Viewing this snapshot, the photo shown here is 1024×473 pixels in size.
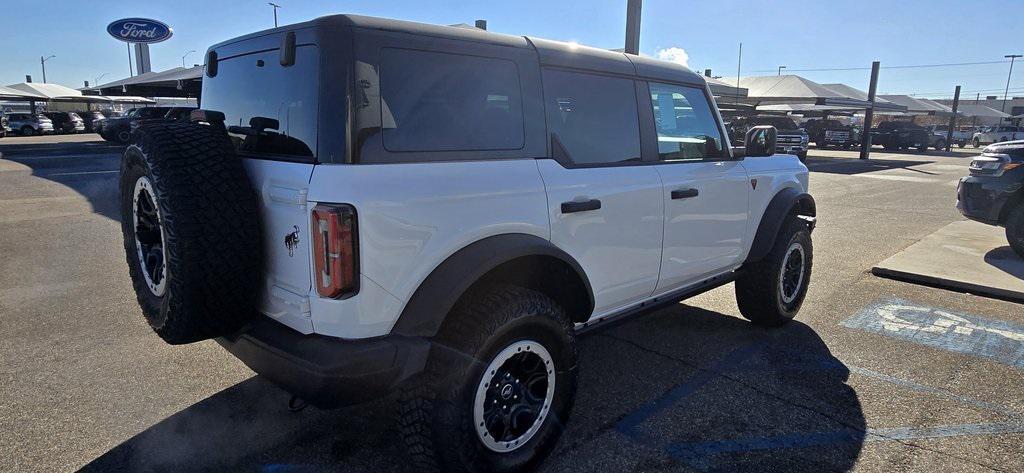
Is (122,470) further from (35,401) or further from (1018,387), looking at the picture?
(1018,387)

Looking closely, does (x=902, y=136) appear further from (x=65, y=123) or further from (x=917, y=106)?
(x=65, y=123)

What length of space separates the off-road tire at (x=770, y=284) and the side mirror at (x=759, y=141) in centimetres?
62

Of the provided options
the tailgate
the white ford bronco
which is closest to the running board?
the white ford bronco

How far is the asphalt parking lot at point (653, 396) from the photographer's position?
9.26 ft

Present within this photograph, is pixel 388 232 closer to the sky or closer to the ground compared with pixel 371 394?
closer to the sky

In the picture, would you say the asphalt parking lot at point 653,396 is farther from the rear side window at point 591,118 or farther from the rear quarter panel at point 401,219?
the rear side window at point 591,118

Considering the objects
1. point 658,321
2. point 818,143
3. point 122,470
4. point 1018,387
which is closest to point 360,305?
point 122,470

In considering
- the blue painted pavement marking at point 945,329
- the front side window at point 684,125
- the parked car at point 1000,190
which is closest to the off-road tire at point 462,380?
the front side window at point 684,125

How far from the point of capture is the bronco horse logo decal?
7.21 feet

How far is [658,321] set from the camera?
471 cm

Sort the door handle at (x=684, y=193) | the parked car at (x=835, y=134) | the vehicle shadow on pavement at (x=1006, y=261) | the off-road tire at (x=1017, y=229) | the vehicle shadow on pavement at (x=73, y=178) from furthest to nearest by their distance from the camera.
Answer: the parked car at (x=835, y=134), the vehicle shadow on pavement at (x=73, y=178), the off-road tire at (x=1017, y=229), the vehicle shadow on pavement at (x=1006, y=261), the door handle at (x=684, y=193)

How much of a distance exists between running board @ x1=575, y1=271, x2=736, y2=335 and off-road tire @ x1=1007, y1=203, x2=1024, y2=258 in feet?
15.2

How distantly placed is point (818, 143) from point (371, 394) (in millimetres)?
40378

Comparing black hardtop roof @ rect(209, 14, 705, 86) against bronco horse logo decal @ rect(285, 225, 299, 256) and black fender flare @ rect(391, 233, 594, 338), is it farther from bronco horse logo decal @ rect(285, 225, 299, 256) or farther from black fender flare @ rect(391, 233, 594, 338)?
black fender flare @ rect(391, 233, 594, 338)
